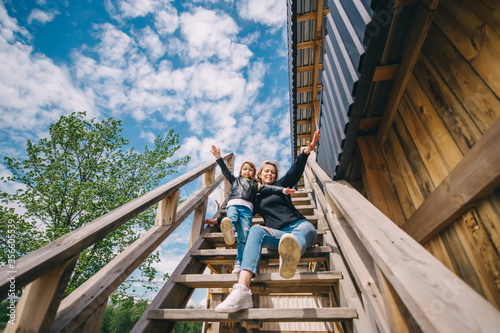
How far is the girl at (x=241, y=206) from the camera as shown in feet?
6.63

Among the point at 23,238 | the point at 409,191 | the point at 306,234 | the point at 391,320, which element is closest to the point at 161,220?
the point at 306,234

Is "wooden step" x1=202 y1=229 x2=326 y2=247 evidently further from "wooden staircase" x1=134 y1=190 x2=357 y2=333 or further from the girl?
the girl

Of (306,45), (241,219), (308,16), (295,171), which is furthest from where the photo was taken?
(306,45)

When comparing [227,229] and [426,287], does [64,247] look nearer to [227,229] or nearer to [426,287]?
[227,229]

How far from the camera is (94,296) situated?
121 centimetres

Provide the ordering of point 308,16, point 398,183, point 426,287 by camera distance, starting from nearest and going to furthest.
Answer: point 426,287 → point 398,183 → point 308,16

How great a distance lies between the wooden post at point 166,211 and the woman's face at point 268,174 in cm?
119

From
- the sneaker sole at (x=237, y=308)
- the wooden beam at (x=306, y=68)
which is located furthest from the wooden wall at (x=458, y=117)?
the wooden beam at (x=306, y=68)

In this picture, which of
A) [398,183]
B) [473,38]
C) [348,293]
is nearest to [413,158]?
[398,183]

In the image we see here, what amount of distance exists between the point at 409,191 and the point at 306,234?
0.86m

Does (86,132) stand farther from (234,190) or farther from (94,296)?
(94,296)

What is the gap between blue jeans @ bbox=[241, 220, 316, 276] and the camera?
1.63 metres

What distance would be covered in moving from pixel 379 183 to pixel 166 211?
2002 mm

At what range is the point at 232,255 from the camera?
212cm
